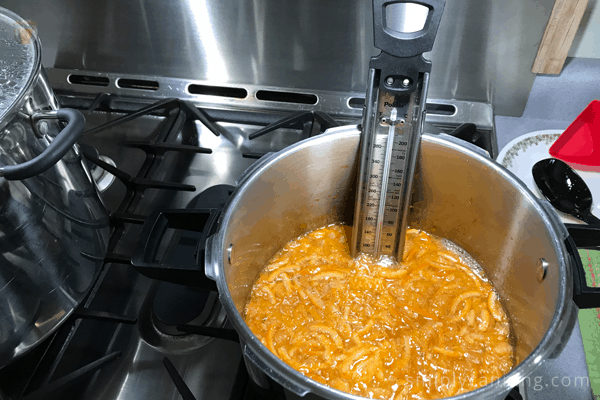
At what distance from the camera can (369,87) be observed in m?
0.83

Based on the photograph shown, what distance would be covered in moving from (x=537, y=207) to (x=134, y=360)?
903mm

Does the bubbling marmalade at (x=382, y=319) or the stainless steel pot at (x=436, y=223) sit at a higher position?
the stainless steel pot at (x=436, y=223)

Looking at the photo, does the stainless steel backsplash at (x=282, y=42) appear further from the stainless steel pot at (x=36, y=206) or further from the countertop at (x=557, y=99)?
the stainless steel pot at (x=36, y=206)

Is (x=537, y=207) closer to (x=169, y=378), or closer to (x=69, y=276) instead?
(x=169, y=378)

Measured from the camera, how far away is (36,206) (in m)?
0.89

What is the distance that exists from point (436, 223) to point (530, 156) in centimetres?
36

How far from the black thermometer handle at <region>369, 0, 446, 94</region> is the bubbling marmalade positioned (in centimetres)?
48

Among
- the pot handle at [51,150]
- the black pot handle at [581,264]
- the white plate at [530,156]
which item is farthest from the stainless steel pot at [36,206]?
the white plate at [530,156]

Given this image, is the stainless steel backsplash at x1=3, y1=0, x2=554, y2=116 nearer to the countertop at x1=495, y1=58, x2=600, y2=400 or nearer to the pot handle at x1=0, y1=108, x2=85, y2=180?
the countertop at x1=495, y1=58, x2=600, y2=400

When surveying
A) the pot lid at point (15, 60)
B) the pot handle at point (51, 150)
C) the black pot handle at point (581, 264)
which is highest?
the pot lid at point (15, 60)

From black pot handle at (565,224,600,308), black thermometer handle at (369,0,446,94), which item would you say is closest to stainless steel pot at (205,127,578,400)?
black pot handle at (565,224,600,308)

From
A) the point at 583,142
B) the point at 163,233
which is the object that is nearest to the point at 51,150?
the point at 163,233

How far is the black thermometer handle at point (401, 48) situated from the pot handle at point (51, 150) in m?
0.56

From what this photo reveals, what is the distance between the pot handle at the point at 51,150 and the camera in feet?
2.53
